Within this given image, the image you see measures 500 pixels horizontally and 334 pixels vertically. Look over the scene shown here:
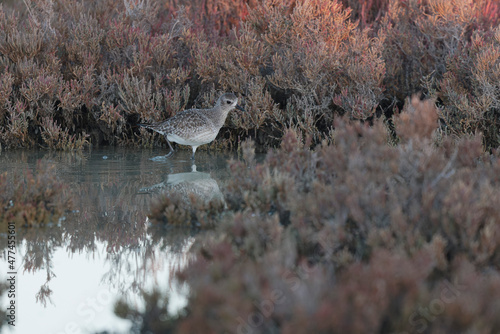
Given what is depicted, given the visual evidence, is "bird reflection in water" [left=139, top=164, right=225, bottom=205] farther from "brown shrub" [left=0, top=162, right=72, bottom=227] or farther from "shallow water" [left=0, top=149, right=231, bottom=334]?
"brown shrub" [left=0, top=162, right=72, bottom=227]

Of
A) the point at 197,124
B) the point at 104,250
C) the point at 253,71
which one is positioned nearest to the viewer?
the point at 104,250

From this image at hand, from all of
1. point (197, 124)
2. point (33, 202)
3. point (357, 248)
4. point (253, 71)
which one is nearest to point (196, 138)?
point (197, 124)

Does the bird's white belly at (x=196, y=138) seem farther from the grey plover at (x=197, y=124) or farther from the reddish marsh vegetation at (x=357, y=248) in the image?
the reddish marsh vegetation at (x=357, y=248)

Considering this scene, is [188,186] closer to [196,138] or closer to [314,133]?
[196,138]

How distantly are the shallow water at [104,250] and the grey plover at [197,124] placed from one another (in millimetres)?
844

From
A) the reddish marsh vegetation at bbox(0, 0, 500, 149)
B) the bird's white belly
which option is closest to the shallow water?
the bird's white belly

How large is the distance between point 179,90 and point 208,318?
8.01m

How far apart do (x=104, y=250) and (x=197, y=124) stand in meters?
4.22

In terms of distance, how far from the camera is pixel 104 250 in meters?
4.89

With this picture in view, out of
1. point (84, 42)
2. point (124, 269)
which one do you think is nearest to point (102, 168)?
point (84, 42)

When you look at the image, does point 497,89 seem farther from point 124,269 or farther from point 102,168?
point 124,269

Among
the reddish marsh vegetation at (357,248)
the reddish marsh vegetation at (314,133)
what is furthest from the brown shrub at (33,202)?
the reddish marsh vegetation at (357,248)

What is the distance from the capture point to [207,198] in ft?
20.8

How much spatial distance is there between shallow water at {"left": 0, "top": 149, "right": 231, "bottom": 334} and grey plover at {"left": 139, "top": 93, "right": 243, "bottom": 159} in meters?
0.84
